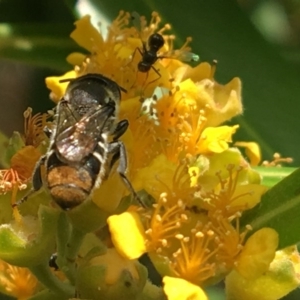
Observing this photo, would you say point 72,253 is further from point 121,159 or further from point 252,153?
point 252,153

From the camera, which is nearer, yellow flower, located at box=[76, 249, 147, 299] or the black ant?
yellow flower, located at box=[76, 249, 147, 299]

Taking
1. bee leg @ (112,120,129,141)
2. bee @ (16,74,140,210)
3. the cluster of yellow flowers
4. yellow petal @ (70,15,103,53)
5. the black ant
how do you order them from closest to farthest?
bee @ (16,74,140,210) → the cluster of yellow flowers → bee leg @ (112,120,129,141) → the black ant → yellow petal @ (70,15,103,53)

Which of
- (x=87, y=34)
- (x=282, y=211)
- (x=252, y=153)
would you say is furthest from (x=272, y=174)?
(x=87, y=34)

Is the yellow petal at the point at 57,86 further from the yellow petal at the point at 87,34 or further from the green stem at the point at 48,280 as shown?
the green stem at the point at 48,280

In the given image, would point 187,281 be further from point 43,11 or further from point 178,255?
point 43,11

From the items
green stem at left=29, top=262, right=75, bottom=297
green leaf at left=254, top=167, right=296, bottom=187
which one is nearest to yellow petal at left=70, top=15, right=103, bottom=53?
green leaf at left=254, top=167, right=296, bottom=187

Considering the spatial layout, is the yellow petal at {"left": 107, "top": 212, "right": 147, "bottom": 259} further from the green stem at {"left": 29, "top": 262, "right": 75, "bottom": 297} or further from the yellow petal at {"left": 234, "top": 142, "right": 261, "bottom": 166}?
the yellow petal at {"left": 234, "top": 142, "right": 261, "bottom": 166}

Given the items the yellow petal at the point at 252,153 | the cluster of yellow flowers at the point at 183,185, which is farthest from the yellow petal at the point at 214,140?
the yellow petal at the point at 252,153
